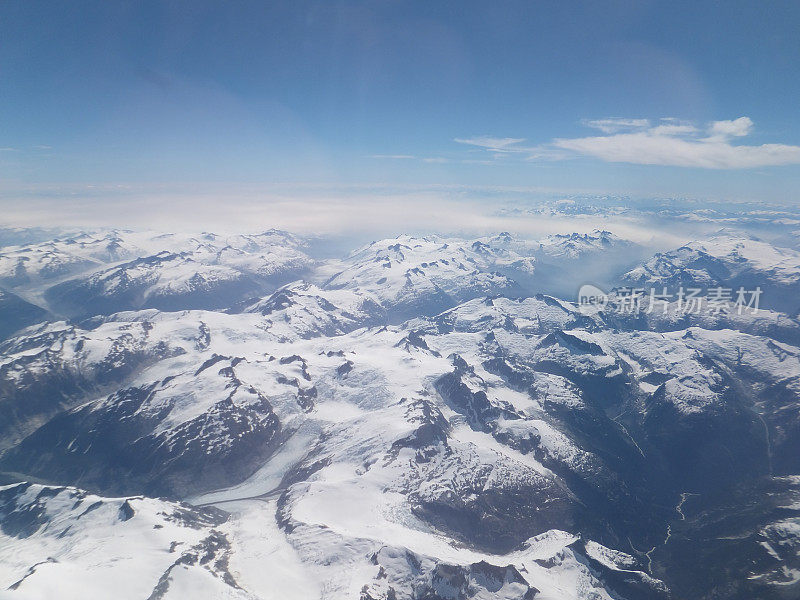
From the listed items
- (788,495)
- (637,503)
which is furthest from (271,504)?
(788,495)

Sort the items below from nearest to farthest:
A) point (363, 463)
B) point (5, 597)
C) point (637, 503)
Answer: point (5, 597)
point (363, 463)
point (637, 503)

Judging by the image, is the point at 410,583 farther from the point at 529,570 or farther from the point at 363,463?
the point at 363,463

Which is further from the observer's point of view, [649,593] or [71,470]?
[71,470]

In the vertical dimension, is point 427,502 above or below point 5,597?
below

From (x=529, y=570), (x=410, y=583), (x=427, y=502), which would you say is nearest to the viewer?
(x=410, y=583)

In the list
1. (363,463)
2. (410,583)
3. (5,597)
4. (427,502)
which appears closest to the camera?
(5,597)

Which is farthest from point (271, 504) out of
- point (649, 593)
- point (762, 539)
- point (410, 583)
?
point (762, 539)

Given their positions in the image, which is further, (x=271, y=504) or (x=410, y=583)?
(x=271, y=504)

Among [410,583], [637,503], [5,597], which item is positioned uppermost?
[5,597]

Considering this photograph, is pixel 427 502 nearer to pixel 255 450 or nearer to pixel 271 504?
pixel 271 504
